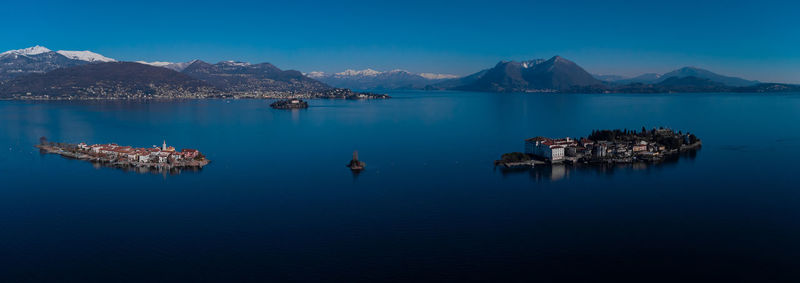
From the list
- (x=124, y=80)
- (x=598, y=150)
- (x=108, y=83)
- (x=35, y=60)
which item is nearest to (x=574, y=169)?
(x=598, y=150)

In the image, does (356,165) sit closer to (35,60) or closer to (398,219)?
(398,219)

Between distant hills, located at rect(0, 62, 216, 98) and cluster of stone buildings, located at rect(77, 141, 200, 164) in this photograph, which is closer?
cluster of stone buildings, located at rect(77, 141, 200, 164)

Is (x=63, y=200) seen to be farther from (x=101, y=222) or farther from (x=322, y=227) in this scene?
(x=322, y=227)

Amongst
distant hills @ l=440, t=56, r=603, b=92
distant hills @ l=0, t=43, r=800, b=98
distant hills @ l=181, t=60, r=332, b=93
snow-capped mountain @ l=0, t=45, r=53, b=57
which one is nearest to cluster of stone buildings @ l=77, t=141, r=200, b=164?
distant hills @ l=0, t=43, r=800, b=98

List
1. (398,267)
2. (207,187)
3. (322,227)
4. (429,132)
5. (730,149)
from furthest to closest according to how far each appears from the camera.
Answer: (429,132) < (730,149) < (207,187) < (322,227) < (398,267)

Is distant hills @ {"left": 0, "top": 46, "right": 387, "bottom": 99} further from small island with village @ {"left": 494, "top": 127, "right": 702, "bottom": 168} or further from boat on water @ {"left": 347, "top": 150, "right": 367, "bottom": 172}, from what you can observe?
boat on water @ {"left": 347, "top": 150, "right": 367, "bottom": 172}

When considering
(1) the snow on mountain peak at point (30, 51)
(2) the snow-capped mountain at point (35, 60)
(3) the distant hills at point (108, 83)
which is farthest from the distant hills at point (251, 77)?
(1) the snow on mountain peak at point (30, 51)

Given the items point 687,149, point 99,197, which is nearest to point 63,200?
point 99,197
